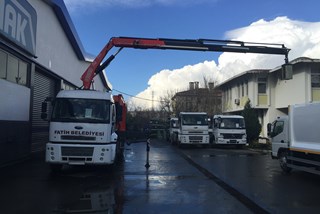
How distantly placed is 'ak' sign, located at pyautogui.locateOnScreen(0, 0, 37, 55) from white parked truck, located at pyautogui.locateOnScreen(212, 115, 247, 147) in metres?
16.5

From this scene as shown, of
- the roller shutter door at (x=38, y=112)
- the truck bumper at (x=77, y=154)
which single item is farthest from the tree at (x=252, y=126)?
the truck bumper at (x=77, y=154)

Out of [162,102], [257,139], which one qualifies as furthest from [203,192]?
[162,102]

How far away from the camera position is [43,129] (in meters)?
23.5

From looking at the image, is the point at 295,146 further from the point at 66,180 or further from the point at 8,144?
the point at 8,144

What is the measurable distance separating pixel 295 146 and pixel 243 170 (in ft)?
8.58

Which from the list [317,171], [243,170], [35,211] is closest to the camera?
[35,211]

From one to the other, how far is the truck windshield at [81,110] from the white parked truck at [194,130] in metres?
16.0

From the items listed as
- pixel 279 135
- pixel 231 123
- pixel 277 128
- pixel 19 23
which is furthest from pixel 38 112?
pixel 231 123

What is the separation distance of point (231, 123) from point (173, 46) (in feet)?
39.0

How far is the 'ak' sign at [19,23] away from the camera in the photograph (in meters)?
15.1

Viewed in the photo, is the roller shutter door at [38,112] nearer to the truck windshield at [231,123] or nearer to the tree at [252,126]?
the truck windshield at [231,123]

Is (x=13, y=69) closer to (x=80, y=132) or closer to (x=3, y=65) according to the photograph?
(x=3, y=65)

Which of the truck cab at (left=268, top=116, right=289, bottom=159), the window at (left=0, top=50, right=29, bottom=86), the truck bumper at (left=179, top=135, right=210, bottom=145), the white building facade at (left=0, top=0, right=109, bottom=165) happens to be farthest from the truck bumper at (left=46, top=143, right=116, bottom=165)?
the truck bumper at (left=179, top=135, right=210, bottom=145)

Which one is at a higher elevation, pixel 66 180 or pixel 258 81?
pixel 258 81
